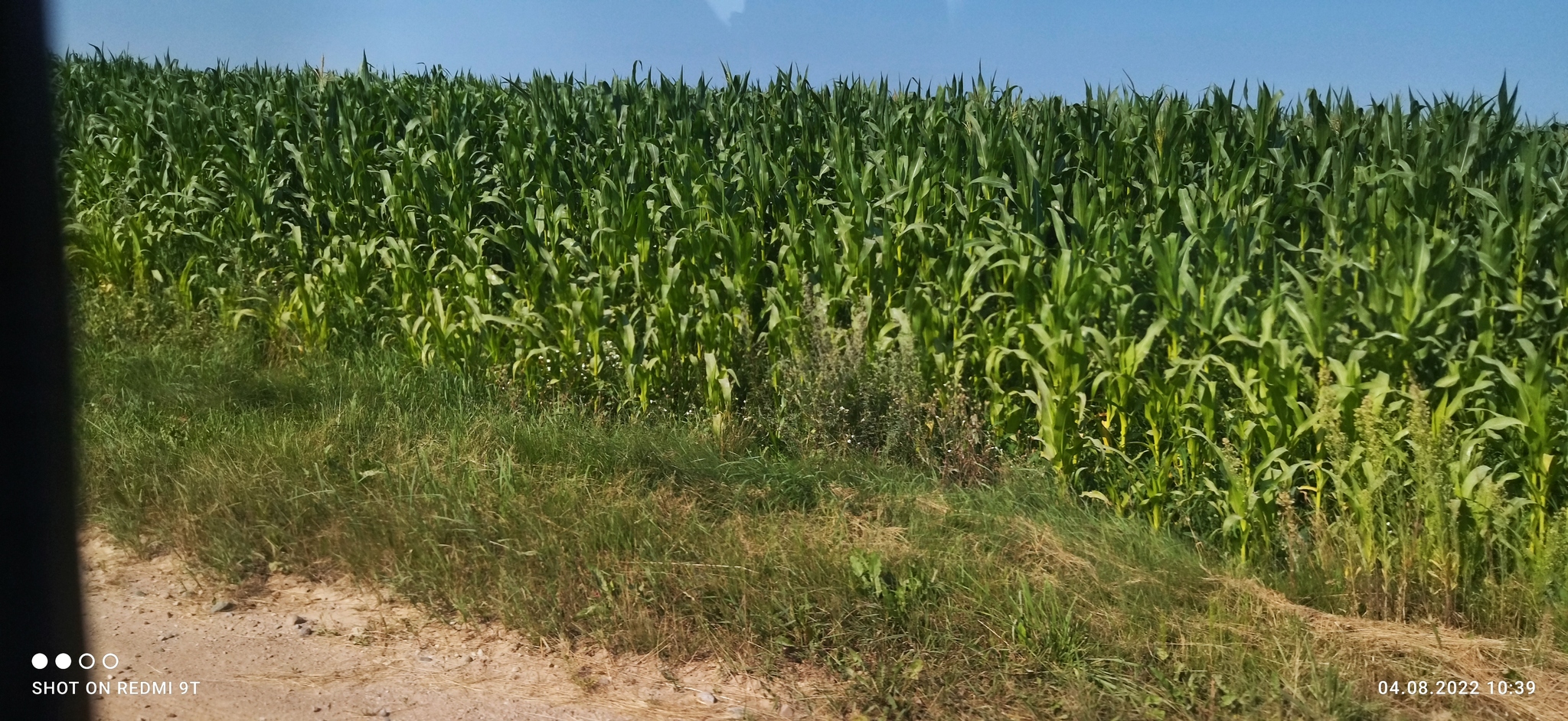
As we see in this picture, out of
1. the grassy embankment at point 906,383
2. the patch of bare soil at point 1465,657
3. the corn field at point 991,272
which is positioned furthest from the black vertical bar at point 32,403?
the patch of bare soil at point 1465,657

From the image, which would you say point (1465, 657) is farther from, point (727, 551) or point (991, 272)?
point (991, 272)

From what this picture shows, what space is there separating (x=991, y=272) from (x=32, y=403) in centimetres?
501

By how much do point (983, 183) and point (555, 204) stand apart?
292cm

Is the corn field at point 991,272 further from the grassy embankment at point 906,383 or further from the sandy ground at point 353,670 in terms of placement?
the sandy ground at point 353,670

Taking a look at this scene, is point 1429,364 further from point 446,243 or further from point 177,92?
point 177,92

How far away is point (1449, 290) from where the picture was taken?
15.1 ft

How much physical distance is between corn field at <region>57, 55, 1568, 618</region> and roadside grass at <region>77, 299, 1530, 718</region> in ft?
1.34

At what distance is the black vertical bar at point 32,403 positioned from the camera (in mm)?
3701

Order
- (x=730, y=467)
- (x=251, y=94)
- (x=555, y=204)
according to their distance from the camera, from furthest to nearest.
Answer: (x=251, y=94)
(x=555, y=204)
(x=730, y=467)

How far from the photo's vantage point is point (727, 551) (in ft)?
14.2

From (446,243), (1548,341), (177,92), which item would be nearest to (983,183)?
(1548,341)

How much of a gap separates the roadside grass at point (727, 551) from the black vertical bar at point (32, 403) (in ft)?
0.68

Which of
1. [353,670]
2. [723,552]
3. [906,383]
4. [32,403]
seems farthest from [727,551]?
[32,403]

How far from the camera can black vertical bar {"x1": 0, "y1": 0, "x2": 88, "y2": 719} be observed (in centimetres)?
370
